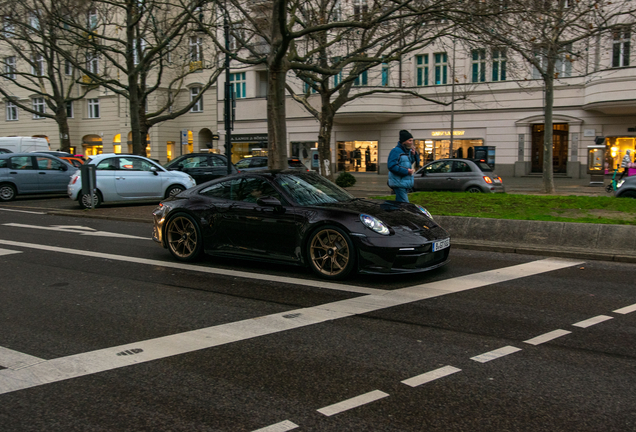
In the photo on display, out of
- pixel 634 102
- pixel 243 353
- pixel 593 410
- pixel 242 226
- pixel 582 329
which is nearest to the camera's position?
pixel 593 410

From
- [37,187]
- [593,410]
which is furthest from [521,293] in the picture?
[37,187]

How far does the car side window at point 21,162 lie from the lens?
792 inches

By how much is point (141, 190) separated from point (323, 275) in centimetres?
1153

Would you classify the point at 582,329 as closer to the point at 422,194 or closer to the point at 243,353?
the point at 243,353

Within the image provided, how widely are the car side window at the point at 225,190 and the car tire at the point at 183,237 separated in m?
0.46

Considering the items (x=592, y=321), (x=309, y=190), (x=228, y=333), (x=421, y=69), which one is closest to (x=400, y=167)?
(x=309, y=190)

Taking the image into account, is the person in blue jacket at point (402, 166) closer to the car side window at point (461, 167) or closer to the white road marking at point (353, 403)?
the white road marking at point (353, 403)

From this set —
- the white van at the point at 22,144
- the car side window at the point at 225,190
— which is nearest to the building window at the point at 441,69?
the white van at the point at 22,144

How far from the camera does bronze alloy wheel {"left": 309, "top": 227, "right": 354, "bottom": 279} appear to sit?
725 centimetres

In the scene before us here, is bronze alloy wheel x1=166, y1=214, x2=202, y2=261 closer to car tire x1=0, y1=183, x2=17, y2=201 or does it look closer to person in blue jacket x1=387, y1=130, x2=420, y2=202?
person in blue jacket x1=387, y1=130, x2=420, y2=202

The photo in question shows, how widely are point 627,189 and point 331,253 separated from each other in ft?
35.8

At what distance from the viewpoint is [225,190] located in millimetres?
8516

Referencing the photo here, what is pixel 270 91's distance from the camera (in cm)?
1416

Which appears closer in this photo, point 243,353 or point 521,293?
point 243,353
